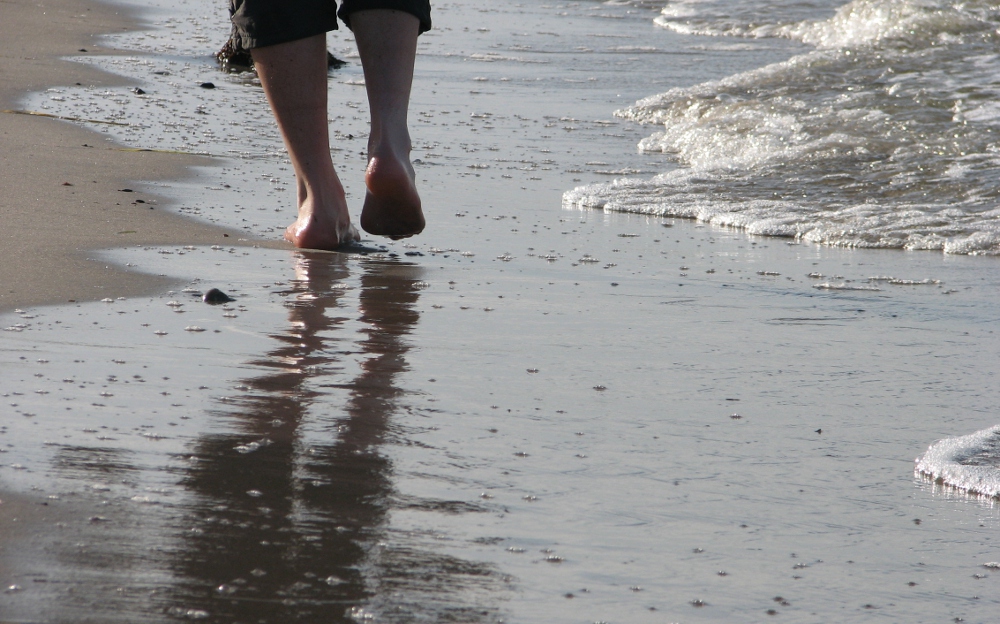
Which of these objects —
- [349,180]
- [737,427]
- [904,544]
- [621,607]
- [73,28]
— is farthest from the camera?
[73,28]

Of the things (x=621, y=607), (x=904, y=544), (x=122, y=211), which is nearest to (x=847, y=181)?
(x=122, y=211)

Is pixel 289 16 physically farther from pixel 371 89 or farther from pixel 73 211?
pixel 73 211

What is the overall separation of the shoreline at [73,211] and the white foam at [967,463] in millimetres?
1634

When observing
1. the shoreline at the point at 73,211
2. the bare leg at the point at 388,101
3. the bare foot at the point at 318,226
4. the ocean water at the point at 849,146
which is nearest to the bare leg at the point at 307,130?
the bare foot at the point at 318,226

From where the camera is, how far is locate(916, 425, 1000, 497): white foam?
1828 millimetres

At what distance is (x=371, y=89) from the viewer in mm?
2955

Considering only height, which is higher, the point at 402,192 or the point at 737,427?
the point at 402,192

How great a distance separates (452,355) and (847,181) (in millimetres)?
2824

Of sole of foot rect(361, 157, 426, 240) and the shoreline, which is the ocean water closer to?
sole of foot rect(361, 157, 426, 240)

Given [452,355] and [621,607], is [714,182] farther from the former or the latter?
[621,607]

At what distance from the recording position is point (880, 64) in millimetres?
7074

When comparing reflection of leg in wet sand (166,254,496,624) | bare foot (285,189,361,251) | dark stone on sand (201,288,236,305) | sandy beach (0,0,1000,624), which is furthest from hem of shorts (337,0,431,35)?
reflection of leg in wet sand (166,254,496,624)

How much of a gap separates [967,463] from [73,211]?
244 cm

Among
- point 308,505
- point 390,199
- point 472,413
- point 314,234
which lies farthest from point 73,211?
point 308,505
